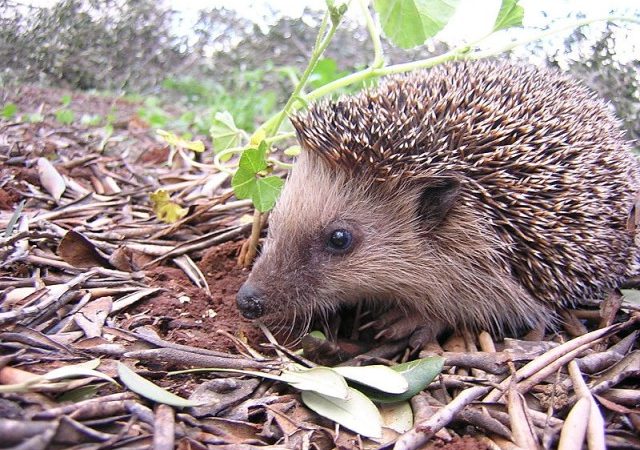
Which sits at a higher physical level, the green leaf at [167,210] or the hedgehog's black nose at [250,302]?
the green leaf at [167,210]

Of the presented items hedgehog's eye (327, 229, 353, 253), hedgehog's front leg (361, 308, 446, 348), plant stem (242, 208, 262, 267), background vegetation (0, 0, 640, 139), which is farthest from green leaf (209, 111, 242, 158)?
background vegetation (0, 0, 640, 139)

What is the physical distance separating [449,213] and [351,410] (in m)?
1.13

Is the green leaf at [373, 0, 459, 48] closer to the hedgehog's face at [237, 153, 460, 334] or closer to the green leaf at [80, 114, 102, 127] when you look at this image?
the hedgehog's face at [237, 153, 460, 334]

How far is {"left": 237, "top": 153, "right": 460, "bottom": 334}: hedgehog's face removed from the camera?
2676mm

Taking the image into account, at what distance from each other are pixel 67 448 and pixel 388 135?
69.5 inches

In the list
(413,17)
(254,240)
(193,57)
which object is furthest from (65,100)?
(413,17)

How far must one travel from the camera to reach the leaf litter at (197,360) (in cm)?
171

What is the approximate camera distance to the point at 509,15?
3.04m

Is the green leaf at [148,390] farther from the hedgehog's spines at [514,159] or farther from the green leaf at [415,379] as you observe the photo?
the hedgehog's spines at [514,159]

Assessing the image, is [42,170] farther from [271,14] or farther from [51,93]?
[271,14]

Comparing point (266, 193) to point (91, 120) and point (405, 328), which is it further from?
point (91, 120)

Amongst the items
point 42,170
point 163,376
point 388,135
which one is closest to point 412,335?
point 388,135

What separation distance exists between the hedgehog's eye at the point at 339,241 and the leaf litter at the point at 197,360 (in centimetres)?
48

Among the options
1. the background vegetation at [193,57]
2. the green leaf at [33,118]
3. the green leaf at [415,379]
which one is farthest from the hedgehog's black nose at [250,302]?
the green leaf at [33,118]
